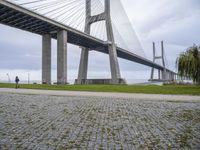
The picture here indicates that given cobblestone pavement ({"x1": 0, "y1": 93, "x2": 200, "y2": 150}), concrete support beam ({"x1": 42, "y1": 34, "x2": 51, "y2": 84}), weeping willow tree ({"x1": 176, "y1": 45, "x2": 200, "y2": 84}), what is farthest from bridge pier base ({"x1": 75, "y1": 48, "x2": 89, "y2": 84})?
cobblestone pavement ({"x1": 0, "y1": 93, "x2": 200, "y2": 150})

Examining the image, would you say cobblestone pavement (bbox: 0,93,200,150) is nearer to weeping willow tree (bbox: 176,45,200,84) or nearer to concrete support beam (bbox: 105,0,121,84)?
weeping willow tree (bbox: 176,45,200,84)

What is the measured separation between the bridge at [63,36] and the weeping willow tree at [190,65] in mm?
19058

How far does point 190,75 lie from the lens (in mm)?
24875

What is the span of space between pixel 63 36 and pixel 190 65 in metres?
22.1

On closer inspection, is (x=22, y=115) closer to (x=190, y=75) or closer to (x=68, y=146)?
(x=68, y=146)

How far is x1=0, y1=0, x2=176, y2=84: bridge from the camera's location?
33.2 metres

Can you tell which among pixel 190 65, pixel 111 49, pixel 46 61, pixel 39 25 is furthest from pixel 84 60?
pixel 190 65

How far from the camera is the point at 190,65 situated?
24719 millimetres

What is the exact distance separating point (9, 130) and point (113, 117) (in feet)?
10.2

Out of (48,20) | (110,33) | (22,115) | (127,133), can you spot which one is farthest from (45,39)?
(127,133)

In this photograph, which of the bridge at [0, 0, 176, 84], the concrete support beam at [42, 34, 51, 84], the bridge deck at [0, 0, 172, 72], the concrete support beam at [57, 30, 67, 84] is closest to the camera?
the bridge deck at [0, 0, 172, 72]

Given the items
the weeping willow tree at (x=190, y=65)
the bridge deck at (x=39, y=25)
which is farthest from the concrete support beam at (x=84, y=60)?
the weeping willow tree at (x=190, y=65)

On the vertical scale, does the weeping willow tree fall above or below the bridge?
below

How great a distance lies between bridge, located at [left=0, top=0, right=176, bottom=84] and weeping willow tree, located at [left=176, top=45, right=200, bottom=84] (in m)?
19.1
